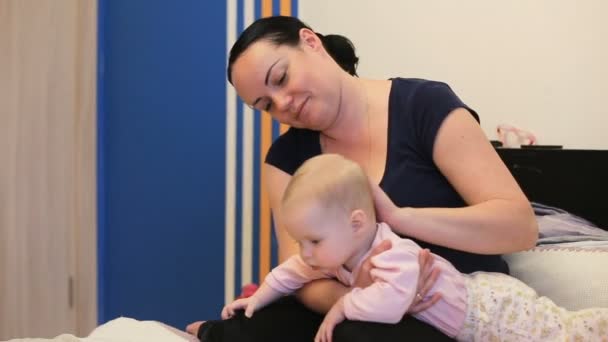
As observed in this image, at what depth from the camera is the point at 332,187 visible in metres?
1.11

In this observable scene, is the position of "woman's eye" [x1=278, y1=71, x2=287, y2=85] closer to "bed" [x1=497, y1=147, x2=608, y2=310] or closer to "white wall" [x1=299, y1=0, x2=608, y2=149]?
"bed" [x1=497, y1=147, x2=608, y2=310]

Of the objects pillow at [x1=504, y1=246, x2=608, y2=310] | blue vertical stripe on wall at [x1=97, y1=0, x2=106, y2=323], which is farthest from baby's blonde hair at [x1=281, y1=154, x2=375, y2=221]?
blue vertical stripe on wall at [x1=97, y1=0, x2=106, y2=323]

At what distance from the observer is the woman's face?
4.41 ft

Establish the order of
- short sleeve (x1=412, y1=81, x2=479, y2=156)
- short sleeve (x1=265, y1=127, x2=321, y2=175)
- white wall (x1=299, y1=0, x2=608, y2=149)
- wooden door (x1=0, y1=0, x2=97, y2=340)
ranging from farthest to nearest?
white wall (x1=299, y1=0, x2=608, y2=149), wooden door (x1=0, y1=0, x2=97, y2=340), short sleeve (x1=265, y1=127, x2=321, y2=175), short sleeve (x1=412, y1=81, x2=479, y2=156)

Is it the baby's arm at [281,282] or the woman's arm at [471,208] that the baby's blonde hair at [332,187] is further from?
the baby's arm at [281,282]

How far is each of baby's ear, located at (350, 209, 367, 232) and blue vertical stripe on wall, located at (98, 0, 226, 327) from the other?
1252mm

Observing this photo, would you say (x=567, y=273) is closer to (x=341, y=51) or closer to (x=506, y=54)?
(x=341, y=51)

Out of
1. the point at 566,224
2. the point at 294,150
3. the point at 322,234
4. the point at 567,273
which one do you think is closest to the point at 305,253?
the point at 322,234

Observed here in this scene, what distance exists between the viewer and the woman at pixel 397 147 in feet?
3.92

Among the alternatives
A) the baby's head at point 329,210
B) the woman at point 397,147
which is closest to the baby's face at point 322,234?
the baby's head at point 329,210

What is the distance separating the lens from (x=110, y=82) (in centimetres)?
230

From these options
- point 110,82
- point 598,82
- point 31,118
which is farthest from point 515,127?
point 31,118

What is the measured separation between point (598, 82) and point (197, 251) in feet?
4.91

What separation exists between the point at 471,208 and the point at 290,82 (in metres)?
0.45
